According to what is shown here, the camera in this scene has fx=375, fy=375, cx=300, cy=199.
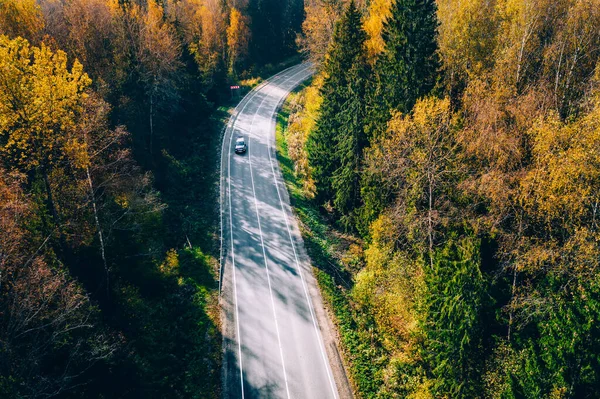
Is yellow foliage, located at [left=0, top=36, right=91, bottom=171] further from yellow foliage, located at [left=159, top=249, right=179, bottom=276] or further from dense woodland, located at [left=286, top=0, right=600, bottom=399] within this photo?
dense woodland, located at [left=286, top=0, right=600, bottom=399]

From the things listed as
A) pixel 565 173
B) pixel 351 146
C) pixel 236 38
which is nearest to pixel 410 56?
pixel 351 146

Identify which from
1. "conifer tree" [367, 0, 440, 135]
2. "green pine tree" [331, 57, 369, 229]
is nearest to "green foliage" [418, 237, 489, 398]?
"conifer tree" [367, 0, 440, 135]

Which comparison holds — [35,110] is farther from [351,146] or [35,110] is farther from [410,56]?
[410,56]

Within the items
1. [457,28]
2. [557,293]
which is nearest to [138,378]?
[557,293]

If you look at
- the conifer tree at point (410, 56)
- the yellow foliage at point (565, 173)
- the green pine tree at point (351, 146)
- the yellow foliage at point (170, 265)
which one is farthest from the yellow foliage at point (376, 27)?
the yellow foliage at point (170, 265)

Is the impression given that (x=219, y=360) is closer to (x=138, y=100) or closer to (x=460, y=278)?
(x=460, y=278)

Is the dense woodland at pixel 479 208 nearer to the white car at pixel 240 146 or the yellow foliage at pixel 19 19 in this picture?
the white car at pixel 240 146
